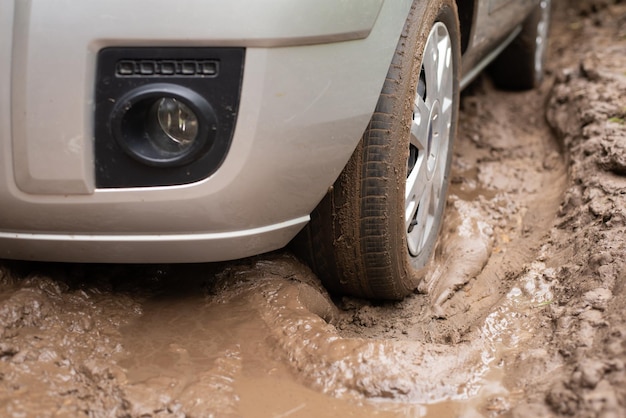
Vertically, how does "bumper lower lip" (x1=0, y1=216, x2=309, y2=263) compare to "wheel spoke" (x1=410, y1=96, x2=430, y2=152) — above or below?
below

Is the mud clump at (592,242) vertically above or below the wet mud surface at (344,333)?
above

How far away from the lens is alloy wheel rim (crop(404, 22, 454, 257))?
2.48 meters

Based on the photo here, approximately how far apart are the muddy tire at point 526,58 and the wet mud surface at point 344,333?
49.5 inches

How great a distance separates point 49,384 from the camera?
196cm

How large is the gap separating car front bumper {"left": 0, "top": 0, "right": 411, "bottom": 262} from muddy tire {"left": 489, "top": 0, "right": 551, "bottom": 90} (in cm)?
223

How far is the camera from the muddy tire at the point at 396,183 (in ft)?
7.32

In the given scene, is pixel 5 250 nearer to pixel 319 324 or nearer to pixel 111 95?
pixel 111 95

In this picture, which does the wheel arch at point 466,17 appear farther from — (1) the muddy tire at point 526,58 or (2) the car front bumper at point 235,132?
(1) the muddy tire at point 526,58

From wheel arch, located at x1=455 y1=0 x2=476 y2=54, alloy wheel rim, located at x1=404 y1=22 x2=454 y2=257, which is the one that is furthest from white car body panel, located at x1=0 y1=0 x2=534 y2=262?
wheel arch, located at x1=455 y1=0 x2=476 y2=54

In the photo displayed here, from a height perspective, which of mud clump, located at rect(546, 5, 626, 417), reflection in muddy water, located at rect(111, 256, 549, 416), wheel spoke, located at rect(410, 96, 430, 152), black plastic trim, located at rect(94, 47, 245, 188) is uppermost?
black plastic trim, located at rect(94, 47, 245, 188)

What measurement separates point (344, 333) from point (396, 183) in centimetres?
56

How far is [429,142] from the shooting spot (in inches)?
104

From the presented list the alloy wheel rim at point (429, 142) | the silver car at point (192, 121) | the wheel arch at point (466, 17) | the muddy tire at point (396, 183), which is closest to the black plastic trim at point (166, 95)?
the silver car at point (192, 121)

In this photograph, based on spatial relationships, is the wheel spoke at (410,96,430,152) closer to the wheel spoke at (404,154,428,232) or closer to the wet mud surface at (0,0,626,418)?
the wheel spoke at (404,154,428,232)
